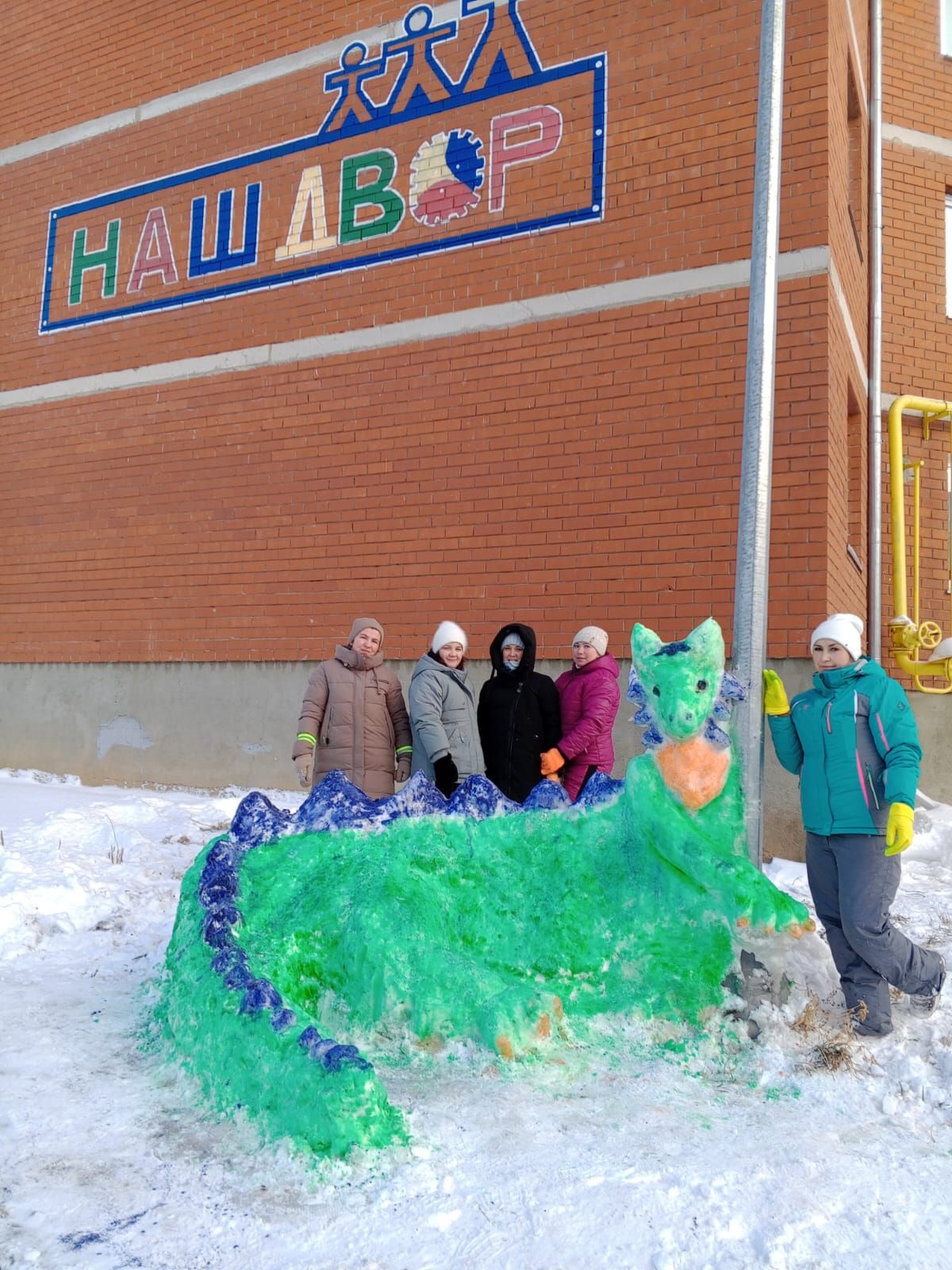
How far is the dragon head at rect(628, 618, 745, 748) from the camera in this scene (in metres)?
3.62

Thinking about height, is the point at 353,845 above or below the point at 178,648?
below

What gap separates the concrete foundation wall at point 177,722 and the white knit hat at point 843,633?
3.79m

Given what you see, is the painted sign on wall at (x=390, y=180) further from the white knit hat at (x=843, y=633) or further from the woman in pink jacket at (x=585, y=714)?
the white knit hat at (x=843, y=633)

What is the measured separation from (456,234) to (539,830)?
6497 mm

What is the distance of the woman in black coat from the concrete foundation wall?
2.44 metres

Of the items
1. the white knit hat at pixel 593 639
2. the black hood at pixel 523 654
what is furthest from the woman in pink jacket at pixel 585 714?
the black hood at pixel 523 654

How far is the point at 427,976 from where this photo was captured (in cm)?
350

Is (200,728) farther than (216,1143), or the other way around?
(200,728)

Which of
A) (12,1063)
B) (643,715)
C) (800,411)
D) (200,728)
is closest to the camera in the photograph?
(12,1063)

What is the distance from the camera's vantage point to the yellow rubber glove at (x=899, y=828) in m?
3.64

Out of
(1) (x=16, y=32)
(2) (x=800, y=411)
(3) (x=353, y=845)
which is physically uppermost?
(1) (x=16, y=32)

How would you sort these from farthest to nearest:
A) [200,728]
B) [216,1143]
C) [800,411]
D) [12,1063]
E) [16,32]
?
[16,32] → [200,728] → [800,411] → [12,1063] → [216,1143]

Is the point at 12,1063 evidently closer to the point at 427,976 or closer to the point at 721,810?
the point at 427,976

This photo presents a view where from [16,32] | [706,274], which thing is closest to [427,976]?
[706,274]
